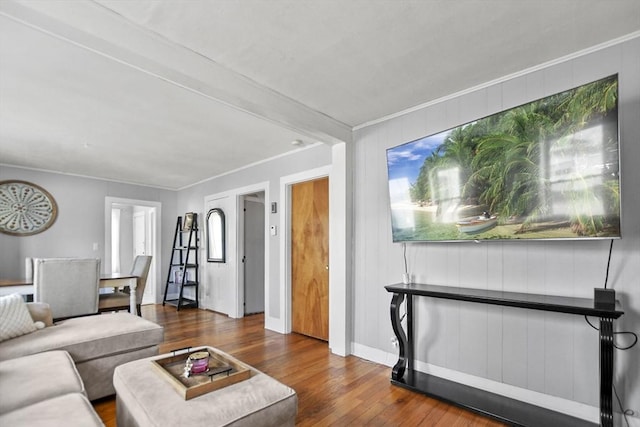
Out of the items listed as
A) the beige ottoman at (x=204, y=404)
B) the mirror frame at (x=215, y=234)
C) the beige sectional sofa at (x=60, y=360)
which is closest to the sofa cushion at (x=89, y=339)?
the beige sectional sofa at (x=60, y=360)

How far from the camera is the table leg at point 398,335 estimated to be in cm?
269

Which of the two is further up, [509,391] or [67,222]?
[67,222]

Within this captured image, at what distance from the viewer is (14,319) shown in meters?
2.29

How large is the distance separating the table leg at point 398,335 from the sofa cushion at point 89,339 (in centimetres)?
193

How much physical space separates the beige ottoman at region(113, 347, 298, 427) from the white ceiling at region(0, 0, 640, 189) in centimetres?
179

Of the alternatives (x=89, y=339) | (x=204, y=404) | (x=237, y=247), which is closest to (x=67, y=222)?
(x=237, y=247)

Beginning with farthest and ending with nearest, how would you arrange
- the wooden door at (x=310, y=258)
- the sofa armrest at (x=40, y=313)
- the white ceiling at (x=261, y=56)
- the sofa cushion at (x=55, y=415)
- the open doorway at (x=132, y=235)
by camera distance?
the open doorway at (x=132, y=235), the wooden door at (x=310, y=258), the sofa armrest at (x=40, y=313), the white ceiling at (x=261, y=56), the sofa cushion at (x=55, y=415)

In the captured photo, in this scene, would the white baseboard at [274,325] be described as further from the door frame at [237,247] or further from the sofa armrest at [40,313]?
the sofa armrest at [40,313]

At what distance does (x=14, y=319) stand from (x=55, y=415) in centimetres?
142

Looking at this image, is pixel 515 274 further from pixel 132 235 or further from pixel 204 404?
pixel 132 235

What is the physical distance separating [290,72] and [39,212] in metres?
5.11

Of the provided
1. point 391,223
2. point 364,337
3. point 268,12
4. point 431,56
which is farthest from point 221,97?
point 364,337

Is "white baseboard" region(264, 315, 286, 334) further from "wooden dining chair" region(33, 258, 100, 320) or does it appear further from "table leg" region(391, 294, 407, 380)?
"wooden dining chair" region(33, 258, 100, 320)

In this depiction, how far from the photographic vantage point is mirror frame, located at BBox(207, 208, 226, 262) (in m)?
5.50
